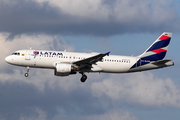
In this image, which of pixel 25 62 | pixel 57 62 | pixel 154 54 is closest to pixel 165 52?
pixel 154 54

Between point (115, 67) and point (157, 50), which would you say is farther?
point (157, 50)

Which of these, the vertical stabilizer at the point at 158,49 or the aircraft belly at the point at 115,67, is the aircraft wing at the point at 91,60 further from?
the vertical stabilizer at the point at 158,49

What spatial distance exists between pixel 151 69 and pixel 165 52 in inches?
200

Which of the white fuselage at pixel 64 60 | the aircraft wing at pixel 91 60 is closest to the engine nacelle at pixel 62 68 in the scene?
the white fuselage at pixel 64 60

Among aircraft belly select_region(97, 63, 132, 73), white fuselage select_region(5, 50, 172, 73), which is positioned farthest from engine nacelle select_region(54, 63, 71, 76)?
aircraft belly select_region(97, 63, 132, 73)

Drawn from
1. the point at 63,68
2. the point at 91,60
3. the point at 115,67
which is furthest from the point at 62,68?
the point at 115,67

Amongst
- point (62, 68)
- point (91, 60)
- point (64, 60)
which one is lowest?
point (62, 68)

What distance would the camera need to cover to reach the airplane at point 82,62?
210 ft

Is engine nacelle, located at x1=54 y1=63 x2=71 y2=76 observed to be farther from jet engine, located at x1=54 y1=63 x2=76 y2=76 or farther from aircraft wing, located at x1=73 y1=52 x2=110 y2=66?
aircraft wing, located at x1=73 y1=52 x2=110 y2=66

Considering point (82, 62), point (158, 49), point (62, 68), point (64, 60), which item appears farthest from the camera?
point (158, 49)

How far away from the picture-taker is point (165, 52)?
7075 centimetres

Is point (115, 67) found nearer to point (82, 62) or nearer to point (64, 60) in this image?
point (82, 62)

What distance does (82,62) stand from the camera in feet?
209

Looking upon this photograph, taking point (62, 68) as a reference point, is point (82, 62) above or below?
above
